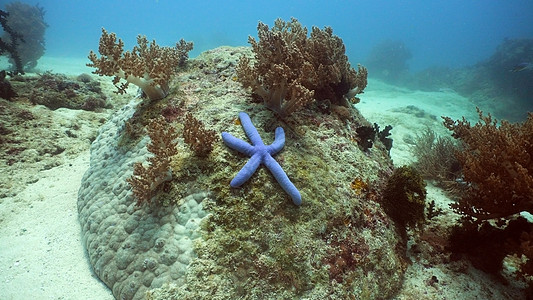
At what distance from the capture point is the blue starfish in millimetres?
2990

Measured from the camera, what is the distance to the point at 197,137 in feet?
10.5

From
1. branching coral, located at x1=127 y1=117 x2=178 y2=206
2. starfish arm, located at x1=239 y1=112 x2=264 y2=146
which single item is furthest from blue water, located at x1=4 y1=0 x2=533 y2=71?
branching coral, located at x1=127 y1=117 x2=178 y2=206

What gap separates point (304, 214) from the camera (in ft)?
10.1

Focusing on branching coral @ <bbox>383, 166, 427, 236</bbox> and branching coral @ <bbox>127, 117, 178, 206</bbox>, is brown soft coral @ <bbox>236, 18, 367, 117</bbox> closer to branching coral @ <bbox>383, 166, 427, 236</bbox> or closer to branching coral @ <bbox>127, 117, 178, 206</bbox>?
branching coral @ <bbox>127, 117, 178, 206</bbox>

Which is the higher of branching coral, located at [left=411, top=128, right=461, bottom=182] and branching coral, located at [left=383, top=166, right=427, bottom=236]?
branching coral, located at [left=411, top=128, right=461, bottom=182]

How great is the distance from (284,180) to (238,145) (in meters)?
0.73

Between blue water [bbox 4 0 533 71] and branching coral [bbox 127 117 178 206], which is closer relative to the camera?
branching coral [bbox 127 117 178 206]

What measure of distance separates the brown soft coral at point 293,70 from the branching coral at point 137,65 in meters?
1.30

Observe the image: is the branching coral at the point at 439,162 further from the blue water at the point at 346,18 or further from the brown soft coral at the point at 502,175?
the blue water at the point at 346,18

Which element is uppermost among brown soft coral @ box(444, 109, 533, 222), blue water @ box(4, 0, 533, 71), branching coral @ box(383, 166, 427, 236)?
blue water @ box(4, 0, 533, 71)

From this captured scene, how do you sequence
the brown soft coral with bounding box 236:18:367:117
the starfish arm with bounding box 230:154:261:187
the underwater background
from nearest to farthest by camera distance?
the underwater background → the starfish arm with bounding box 230:154:261:187 → the brown soft coral with bounding box 236:18:367:117

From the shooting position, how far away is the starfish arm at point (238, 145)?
3.20 m

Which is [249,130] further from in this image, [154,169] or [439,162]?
[439,162]

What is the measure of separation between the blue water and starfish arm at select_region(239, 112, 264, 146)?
79629mm
